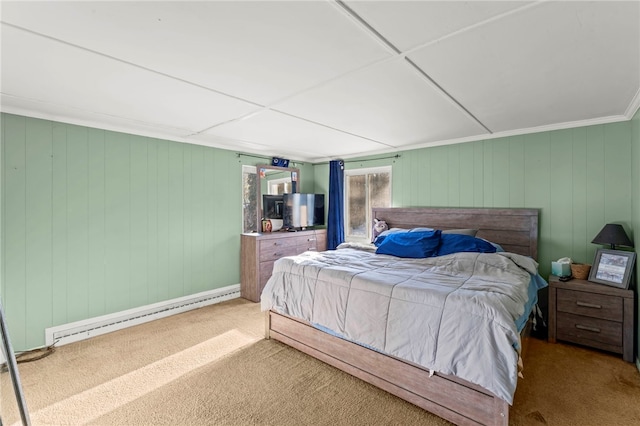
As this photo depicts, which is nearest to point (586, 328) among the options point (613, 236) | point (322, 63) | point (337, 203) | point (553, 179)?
point (613, 236)

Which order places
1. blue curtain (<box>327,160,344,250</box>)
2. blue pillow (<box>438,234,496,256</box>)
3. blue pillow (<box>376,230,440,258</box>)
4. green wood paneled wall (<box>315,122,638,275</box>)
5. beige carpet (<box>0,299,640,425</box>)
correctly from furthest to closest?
1. blue curtain (<box>327,160,344,250</box>)
2. blue pillow (<box>376,230,440,258</box>)
3. blue pillow (<box>438,234,496,256</box>)
4. green wood paneled wall (<box>315,122,638,275</box>)
5. beige carpet (<box>0,299,640,425</box>)

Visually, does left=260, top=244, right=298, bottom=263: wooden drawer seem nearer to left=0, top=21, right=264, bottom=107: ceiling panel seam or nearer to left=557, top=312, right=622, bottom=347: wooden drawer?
left=0, top=21, right=264, bottom=107: ceiling panel seam

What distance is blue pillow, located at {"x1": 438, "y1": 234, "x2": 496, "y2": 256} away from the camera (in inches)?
123

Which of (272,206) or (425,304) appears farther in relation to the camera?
(272,206)

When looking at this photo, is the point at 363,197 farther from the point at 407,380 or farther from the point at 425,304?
the point at 407,380

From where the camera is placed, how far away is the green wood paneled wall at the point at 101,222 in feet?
9.04

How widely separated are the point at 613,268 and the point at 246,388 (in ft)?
11.0

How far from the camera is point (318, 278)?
8.68 ft

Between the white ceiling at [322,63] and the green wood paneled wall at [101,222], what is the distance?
0.36 m

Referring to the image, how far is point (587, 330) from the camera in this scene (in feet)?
9.06

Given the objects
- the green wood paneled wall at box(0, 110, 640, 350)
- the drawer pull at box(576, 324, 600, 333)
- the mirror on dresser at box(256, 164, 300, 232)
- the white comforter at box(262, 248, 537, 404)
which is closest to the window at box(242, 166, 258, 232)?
the mirror on dresser at box(256, 164, 300, 232)

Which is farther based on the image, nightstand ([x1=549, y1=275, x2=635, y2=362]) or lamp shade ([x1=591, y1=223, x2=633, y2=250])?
lamp shade ([x1=591, y1=223, x2=633, y2=250])

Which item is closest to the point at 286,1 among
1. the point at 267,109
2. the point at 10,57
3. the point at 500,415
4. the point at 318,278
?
the point at 267,109

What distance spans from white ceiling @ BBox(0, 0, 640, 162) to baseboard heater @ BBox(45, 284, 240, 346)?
205 centimetres
